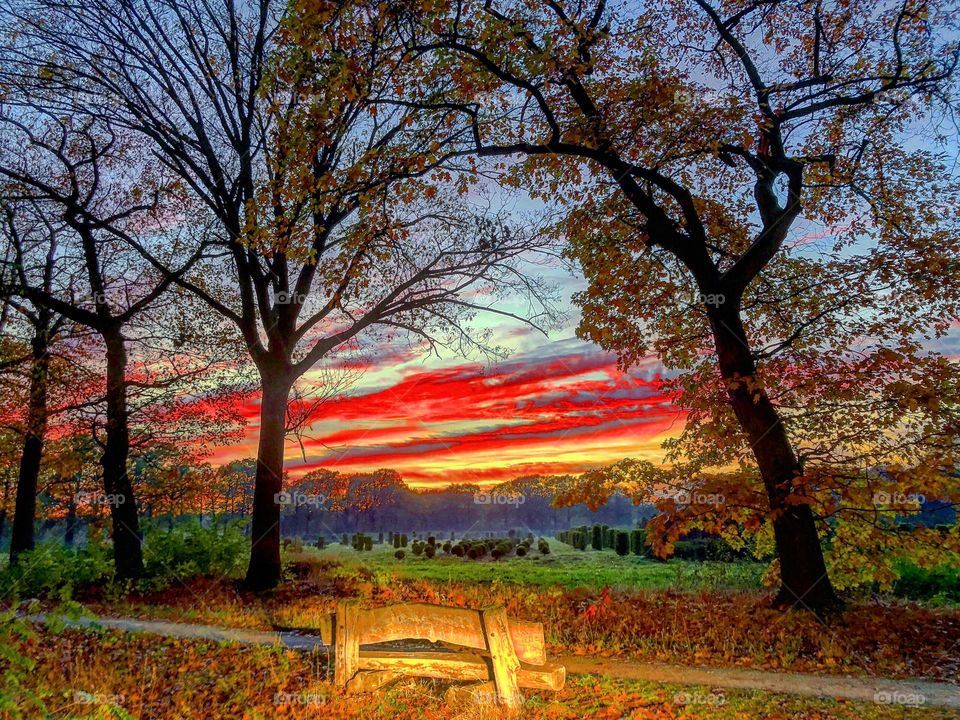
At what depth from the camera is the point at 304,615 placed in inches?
499

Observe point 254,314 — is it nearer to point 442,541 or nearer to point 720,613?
point 720,613

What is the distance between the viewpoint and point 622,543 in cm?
2886

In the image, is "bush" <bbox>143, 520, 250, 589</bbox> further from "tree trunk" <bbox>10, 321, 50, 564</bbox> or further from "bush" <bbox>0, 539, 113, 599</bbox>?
"tree trunk" <bbox>10, 321, 50, 564</bbox>

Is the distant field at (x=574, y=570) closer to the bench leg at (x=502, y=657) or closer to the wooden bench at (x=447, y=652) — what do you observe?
the wooden bench at (x=447, y=652)

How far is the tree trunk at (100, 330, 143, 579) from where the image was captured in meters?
18.1

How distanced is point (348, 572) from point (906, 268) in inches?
637

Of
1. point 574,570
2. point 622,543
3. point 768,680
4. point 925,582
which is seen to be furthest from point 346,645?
point 622,543

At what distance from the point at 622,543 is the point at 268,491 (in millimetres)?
18162

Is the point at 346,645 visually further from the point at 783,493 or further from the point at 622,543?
Result: the point at 622,543

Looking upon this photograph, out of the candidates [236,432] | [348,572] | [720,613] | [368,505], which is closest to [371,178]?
Result: [720,613]

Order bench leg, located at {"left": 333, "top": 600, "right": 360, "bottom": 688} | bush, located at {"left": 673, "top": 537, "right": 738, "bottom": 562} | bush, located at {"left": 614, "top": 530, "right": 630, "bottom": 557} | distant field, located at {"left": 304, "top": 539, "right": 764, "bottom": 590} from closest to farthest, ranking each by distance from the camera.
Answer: bench leg, located at {"left": 333, "top": 600, "right": 360, "bottom": 688}, distant field, located at {"left": 304, "top": 539, "right": 764, "bottom": 590}, bush, located at {"left": 673, "top": 537, "right": 738, "bottom": 562}, bush, located at {"left": 614, "top": 530, "right": 630, "bottom": 557}

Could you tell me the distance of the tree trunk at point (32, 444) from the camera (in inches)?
830

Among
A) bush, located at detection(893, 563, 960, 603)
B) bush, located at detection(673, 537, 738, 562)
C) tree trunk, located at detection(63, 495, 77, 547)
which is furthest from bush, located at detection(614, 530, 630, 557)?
tree trunk, located at detection(63, 495, 77, 547)

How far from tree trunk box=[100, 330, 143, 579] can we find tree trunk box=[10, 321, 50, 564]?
164 inches
